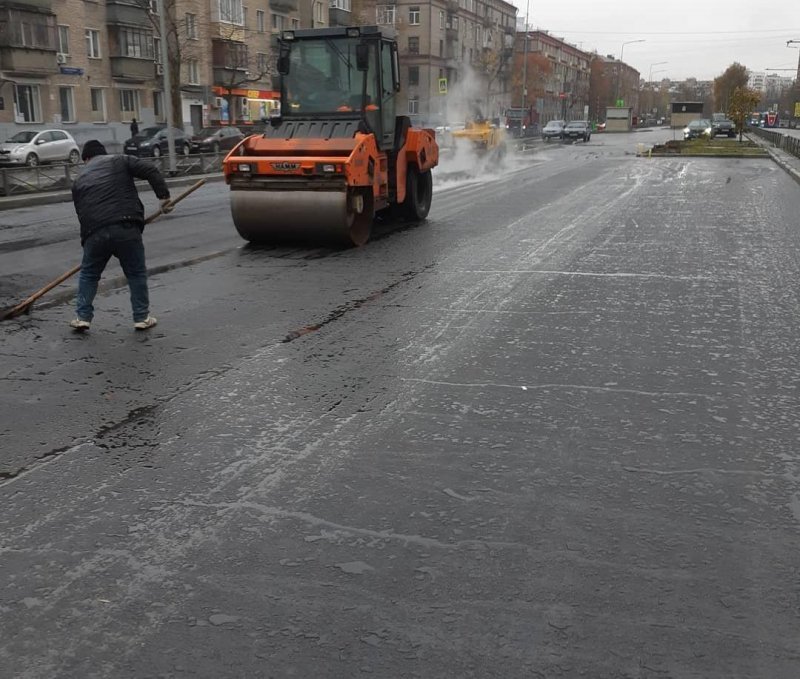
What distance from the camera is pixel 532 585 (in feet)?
10.7

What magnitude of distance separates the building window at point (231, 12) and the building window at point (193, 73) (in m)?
3.63

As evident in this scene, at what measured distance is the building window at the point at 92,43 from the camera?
42969 mm

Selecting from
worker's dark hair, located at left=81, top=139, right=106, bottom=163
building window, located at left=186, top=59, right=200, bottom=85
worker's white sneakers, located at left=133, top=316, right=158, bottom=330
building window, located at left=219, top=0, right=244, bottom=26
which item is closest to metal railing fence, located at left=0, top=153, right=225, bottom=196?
worker's dark hair, located at left=81, top=139, right=106, bottom=163

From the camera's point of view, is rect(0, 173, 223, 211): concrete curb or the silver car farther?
the silver car

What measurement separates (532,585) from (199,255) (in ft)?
29.0

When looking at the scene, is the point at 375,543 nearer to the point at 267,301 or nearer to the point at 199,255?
the point at 267,301

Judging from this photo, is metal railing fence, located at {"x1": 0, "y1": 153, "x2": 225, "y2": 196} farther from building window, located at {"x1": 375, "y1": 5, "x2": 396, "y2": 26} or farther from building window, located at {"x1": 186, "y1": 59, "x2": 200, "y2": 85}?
building window, located at {"x1": 375, "y1": 5, "x2": 396, "y2": 26}

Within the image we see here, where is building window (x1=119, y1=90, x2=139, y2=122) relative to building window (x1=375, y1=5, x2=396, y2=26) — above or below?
below

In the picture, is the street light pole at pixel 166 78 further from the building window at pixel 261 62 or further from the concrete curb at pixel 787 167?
the building window at pixel 261 62

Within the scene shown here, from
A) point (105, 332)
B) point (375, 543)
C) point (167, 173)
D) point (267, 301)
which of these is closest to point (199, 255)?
point (267, 301)

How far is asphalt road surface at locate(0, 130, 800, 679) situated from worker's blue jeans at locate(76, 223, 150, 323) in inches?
11.4

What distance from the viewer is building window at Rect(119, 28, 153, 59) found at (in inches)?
1742

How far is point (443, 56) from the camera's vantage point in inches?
3322

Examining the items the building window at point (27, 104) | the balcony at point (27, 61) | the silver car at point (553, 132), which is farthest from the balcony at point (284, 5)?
the building window at point (27, 104)
